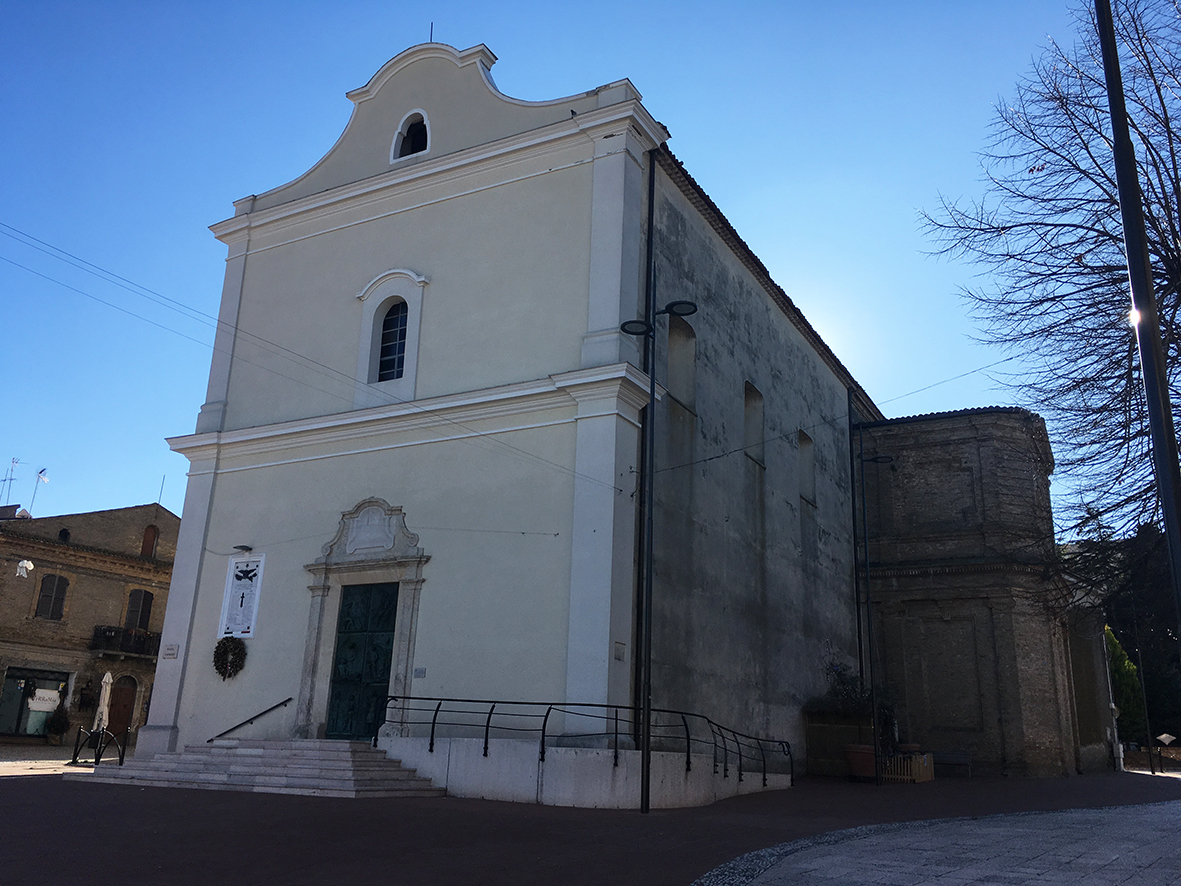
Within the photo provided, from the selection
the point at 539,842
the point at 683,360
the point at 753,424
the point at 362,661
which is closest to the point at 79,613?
the point at 362,661

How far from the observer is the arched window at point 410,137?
2025cm

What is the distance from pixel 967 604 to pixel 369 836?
21.8 m

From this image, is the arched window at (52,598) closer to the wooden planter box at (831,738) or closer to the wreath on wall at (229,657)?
the wreath on wall at (229,657)

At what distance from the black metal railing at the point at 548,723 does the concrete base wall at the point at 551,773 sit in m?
0.16

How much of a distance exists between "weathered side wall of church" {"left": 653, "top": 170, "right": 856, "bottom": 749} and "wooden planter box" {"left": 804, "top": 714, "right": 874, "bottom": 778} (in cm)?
61

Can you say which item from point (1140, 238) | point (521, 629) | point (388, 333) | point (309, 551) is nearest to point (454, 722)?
point (521, 629)

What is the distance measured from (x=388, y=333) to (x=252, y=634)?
244 inches

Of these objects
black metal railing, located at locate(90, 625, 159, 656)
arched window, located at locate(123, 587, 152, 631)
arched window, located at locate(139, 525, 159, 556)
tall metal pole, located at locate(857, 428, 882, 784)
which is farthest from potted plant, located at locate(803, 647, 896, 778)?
arched window, located at locate(139, 525, 159, 556)

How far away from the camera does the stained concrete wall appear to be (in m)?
25.6

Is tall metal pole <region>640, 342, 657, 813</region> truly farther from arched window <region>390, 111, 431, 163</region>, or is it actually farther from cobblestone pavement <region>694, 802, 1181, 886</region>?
arched window <region>390, 111, 431, 163</region>

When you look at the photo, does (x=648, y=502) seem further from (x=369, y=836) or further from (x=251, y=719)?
(x=251, y=719)

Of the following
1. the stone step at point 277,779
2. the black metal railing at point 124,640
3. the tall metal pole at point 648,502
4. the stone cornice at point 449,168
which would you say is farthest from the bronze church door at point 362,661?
the black metal railing at point 124,640

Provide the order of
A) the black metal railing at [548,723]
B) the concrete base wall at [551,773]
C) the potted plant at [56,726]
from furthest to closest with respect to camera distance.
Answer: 1. the potted plant at [56,726]
2. the black metal railing at [548,723]
3. the concrete base wall at [551,773]

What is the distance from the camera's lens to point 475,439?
1697 centimetres
